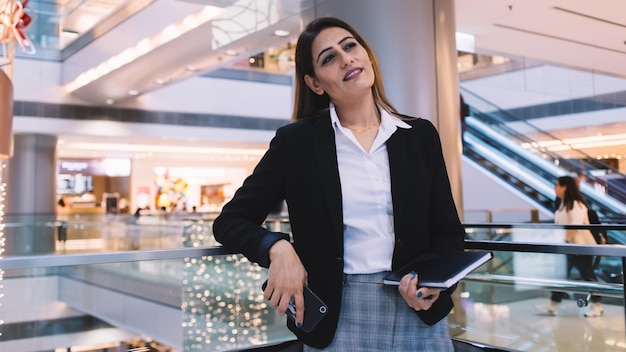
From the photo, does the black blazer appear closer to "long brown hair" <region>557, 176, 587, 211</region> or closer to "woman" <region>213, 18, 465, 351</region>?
"woman" <region>213, 18, 465, 351</region>

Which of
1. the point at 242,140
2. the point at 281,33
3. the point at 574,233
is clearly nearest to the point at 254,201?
the point at 574,233

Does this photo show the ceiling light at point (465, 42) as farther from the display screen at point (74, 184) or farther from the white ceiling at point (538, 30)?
the display screen at point (74, 184)

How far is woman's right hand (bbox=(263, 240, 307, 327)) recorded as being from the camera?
1.31 meters

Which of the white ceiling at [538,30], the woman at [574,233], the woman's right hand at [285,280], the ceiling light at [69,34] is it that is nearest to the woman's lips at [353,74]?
the woman's right hand at [285,280]

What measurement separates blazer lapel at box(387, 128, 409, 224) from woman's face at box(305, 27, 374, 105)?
14 centimetres

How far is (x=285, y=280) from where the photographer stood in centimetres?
131

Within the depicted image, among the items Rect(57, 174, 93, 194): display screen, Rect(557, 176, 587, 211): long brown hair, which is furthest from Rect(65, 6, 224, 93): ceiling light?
Rect(57, 174, 93, 194): display screen

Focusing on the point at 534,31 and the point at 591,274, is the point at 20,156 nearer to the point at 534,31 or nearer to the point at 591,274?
the point at 534,31

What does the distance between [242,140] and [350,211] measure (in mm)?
15648

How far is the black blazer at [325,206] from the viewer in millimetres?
1350

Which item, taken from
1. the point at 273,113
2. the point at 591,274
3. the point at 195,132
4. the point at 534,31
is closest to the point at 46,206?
the point at 195,132

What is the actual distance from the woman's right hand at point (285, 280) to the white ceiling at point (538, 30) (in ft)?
12.2

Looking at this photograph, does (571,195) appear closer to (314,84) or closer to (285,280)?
(314,84)

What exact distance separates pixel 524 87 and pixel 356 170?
862 cm
